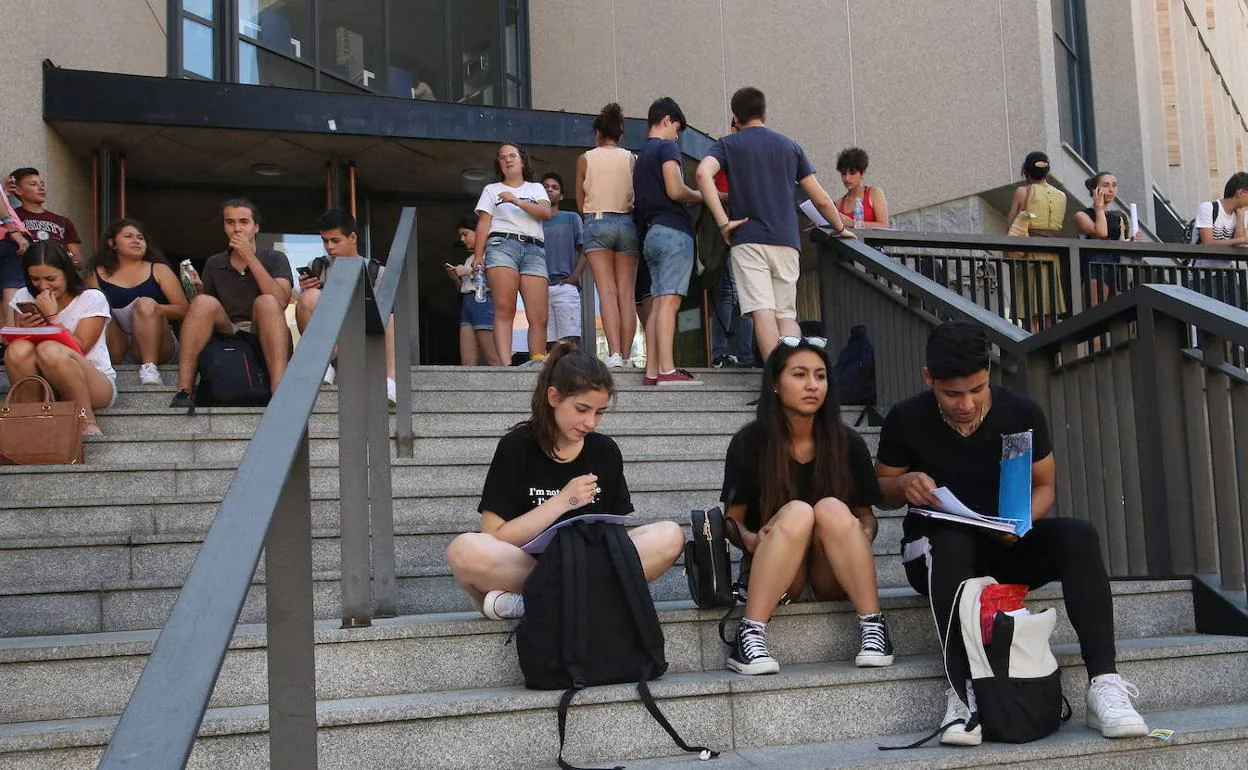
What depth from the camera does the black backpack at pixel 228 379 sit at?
5.79m

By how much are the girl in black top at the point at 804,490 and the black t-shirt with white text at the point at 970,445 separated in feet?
0.54

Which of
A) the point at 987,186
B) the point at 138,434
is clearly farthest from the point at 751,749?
the point at 987,186

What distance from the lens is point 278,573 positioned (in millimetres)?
2066

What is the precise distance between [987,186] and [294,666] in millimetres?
10455

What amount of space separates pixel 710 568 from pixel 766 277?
11.0 ft

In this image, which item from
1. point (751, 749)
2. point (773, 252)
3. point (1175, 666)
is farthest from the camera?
point (773, 252)

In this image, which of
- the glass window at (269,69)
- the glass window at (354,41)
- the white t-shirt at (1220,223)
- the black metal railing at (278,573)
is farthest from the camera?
the glass window at (354,41)

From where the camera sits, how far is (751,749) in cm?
330

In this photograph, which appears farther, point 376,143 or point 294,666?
point 376,143

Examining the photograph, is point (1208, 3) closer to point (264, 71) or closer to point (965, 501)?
point (264, 71)

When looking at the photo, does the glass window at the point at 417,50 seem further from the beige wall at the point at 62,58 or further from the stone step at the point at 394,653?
the stone step at the point at 394,653

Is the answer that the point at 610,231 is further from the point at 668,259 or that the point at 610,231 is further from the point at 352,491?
the point at 352,491

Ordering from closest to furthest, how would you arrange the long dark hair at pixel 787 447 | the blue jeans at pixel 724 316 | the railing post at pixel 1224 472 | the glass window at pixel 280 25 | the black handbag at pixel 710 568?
the black handbag at pixel 710 568, the long dark hair at pixel 787 447, the railing post at pixel 1224 472, the blue jeans at pixel 724 316, the glass window at pixel 280 25

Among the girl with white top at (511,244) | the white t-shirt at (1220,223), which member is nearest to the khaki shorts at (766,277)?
the girl with white top at (511,244)
